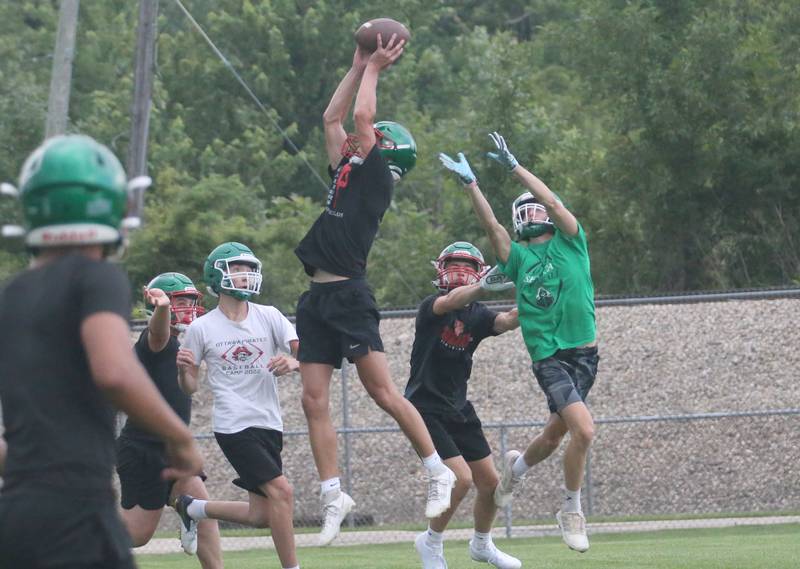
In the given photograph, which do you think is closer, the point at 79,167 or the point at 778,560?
the point at 79,167

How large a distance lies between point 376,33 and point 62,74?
42.4 ft

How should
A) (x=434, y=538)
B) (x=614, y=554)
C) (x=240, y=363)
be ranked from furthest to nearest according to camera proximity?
1. (x=614, y=554)
2. (x=434, y=538)
3. (x=240, y=363)

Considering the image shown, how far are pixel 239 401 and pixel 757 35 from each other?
2295cm

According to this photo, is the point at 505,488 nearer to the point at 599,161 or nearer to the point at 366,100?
the point at 366,100

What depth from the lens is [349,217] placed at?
9.33 metres

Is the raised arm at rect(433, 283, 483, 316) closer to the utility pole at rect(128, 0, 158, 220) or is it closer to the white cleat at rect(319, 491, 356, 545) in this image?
the white cleat at rect(319, 491, 356, 545)

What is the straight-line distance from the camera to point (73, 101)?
43.2 m

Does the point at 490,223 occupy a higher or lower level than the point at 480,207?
lower

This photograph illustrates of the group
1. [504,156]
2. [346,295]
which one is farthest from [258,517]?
[504,156]

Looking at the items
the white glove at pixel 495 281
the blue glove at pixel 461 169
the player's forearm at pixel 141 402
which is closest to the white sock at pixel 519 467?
the white glove at pixel 495 281

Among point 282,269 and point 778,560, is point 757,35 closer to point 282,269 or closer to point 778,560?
point 282,269

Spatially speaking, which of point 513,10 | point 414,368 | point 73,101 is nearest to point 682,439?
point 414,368

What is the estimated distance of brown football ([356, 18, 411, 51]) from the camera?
9.24 m

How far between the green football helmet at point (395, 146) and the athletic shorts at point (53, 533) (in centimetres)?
543
